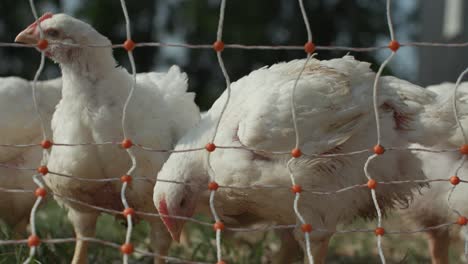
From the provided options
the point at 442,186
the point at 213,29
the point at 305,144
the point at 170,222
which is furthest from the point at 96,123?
the point at 213,29

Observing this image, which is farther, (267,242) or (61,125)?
(267,242)

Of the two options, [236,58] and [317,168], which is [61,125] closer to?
[317,168]

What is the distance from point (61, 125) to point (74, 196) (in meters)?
0.33

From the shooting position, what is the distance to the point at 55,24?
317 cm

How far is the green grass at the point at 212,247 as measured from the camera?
350cm

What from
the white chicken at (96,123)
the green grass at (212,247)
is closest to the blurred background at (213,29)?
the green grass at (212,247)

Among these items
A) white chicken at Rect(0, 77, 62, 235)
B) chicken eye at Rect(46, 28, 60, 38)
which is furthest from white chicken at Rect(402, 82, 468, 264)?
white chicken at Rect(0, 77, 62, 235)

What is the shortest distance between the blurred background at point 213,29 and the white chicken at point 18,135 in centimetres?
545

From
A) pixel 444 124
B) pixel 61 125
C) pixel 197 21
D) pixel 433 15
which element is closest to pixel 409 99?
pixel 444 124

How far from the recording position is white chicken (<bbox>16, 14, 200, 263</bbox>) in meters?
3.13

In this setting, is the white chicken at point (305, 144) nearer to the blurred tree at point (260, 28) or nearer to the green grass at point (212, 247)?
the green grass at point (212, 247)

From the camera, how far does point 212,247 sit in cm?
384

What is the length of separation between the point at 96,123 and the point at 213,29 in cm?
621

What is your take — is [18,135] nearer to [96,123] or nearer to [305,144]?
[96,123]
